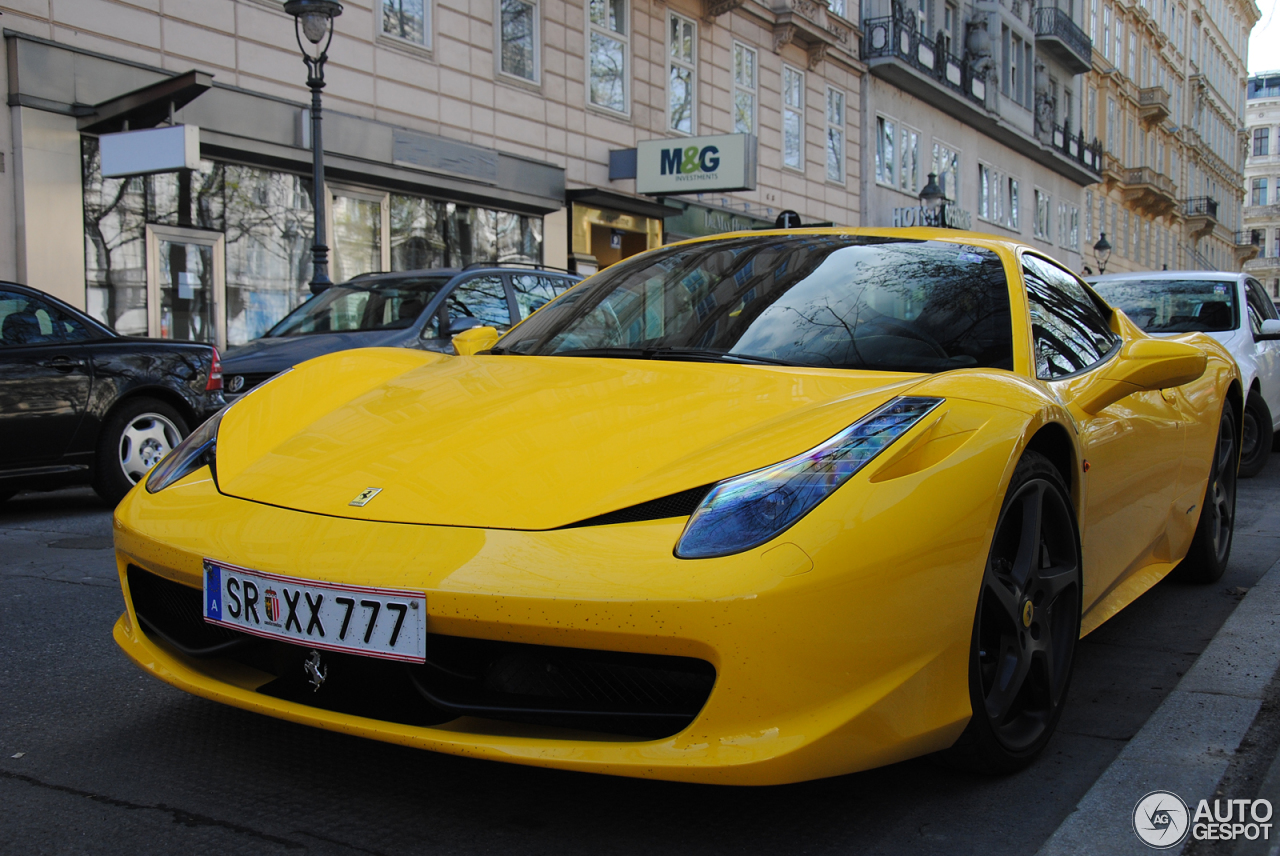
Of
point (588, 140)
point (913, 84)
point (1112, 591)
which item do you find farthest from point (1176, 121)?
point (1112, 591)

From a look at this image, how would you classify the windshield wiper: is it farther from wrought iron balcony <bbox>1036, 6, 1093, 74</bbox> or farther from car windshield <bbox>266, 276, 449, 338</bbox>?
wrought iron balcony <bbox>1036, 6, 1093, 74</bbox>

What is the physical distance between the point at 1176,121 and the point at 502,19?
50379 mm

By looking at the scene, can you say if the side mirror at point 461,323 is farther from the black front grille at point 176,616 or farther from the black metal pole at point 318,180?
the black front grille at point 176,616

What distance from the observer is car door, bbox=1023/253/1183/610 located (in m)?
3.04

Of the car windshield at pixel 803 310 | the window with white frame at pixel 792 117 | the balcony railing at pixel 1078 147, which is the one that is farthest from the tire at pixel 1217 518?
the balcony railing at pixel 1078 147

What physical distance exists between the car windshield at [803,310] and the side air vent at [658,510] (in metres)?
0.87

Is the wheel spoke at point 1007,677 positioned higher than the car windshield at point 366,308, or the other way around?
the car windshield at point 366,308

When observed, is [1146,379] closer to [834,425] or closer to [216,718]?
[834,425]

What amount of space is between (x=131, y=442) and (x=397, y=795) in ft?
18.2

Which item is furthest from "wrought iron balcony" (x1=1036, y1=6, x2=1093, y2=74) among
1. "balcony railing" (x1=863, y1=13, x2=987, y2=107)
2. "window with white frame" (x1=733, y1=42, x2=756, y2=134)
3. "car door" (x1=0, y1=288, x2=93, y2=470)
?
"car door" (x1=0, y1=288, x2=93, y2=470)

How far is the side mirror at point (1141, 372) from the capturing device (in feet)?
10.4

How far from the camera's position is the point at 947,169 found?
3259 centimetres

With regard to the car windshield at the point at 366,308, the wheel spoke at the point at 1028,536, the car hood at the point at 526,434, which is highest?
the car windshield at the point at 366,308

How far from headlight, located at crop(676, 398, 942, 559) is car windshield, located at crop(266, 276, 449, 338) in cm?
692
